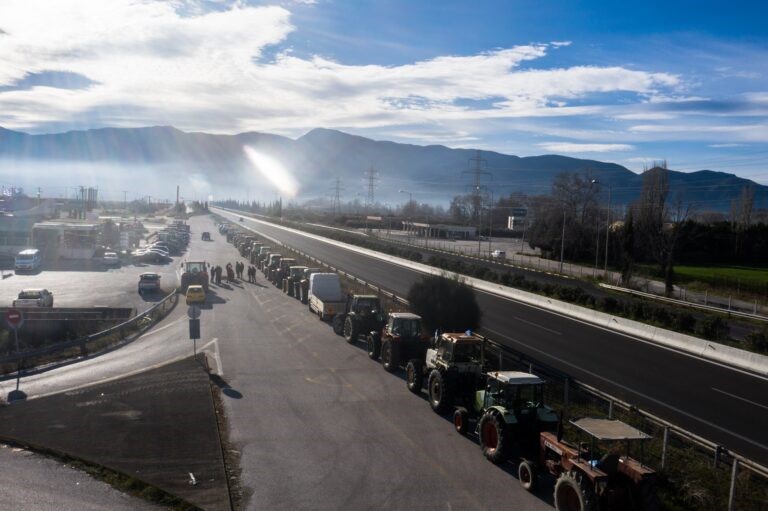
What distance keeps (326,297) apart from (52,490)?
1989 centimetres

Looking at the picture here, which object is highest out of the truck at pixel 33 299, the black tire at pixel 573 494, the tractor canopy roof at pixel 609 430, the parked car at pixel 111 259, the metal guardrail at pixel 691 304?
the tractor canopy roof at pixel 609 430

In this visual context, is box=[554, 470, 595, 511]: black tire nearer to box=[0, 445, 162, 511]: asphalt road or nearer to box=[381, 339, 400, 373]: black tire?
→ box=[0, 445, 162, 511]: asphalt road

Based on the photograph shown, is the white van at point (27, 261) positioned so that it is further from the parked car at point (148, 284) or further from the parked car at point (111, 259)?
the parked car at point (148, 284)

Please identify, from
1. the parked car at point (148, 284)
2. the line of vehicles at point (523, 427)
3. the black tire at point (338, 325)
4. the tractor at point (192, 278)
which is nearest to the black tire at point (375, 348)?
the line of vehicles at point (523, 427)

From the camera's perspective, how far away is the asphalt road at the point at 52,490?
10.6 metres

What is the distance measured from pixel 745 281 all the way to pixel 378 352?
124 feet

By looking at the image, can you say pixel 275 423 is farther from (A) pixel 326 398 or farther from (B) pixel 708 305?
(B) pixel 708 305

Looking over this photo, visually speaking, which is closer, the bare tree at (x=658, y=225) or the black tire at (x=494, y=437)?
the black tire at (x=494, y=437)

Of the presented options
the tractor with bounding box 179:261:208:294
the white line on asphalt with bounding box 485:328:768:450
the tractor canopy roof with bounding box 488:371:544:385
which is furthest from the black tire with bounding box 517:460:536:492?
the tractor with bounding box 179:261:208:294

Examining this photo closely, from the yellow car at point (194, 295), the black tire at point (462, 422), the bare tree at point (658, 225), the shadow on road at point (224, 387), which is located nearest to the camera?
the black tire at point (462, 422)

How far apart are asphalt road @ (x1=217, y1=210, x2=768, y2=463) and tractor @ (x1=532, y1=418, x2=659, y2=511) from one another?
5.81 metres

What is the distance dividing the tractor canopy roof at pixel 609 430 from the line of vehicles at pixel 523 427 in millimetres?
15

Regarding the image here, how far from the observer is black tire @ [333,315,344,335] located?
26844 millimetres

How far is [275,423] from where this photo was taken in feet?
50.0
